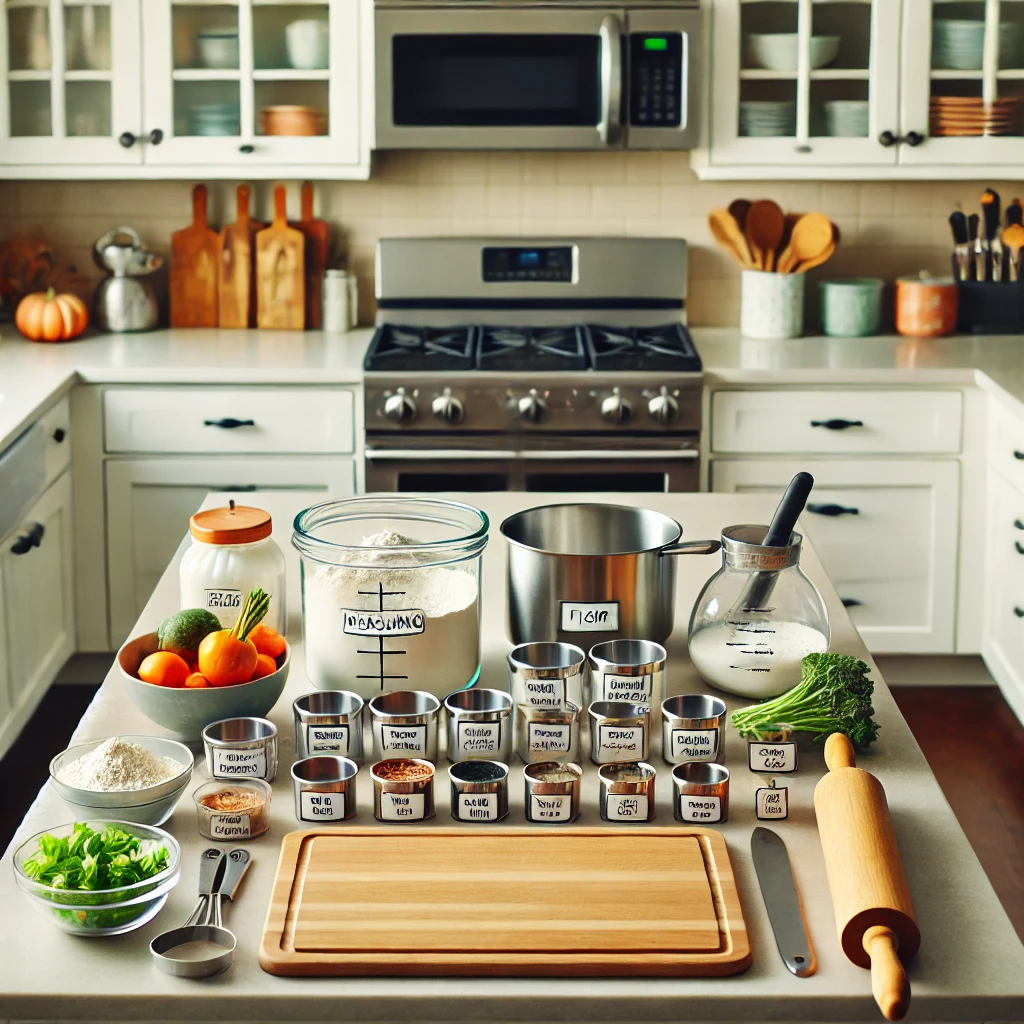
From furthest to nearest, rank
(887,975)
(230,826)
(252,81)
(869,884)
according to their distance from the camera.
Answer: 1. (252,81)
2. (230,826)
3. (869,884)
4. (887,975)

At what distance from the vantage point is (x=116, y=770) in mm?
1367

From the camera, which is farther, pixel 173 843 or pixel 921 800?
pixel 921 800

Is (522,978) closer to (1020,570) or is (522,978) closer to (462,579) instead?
(462,579)

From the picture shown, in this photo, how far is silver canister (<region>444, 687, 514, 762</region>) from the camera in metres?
1.48

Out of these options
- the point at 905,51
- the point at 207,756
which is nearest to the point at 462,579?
the point at 207,756

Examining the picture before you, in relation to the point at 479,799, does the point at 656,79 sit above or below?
above

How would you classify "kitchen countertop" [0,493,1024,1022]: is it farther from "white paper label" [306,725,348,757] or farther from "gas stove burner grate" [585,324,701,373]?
"gas stove burner grate" [585,324,701,373]

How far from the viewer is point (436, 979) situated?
1.15 meters

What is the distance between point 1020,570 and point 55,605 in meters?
2.43

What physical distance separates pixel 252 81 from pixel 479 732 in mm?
2884

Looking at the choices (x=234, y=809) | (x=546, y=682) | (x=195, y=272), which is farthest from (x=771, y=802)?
(x=195, y=272)

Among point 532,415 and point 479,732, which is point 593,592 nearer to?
point 479,732

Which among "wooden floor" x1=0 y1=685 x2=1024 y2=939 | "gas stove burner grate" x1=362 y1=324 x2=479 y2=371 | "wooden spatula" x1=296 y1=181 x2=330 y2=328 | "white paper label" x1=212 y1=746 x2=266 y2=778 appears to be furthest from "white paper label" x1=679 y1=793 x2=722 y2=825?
"wooden spatula" x1=296 y1=181 x2=330 y2=328

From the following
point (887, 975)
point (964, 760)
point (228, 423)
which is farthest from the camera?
point (228, 423)
